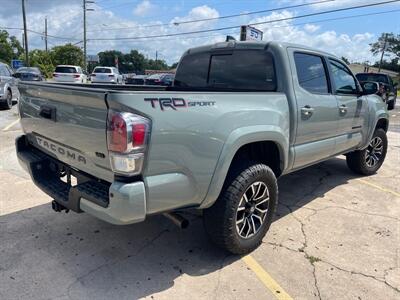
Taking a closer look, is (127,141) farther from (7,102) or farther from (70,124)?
(7,102)

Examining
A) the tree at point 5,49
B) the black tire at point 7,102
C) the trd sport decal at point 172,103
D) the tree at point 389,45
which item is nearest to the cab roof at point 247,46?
the trd sport decal at point 172,103

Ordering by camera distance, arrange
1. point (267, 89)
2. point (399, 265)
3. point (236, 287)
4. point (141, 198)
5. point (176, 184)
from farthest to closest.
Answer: point (267, 89) → point (399, 265) → point (236, 287) → point (176, 184) → point (141, 198)

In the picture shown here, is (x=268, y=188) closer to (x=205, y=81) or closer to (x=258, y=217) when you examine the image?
(x=258, y=217)

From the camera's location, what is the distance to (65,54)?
5900 cm

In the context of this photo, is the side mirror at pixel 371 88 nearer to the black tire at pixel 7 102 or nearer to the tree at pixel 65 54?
the black tire at pixel 7 102

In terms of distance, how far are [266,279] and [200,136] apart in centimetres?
135

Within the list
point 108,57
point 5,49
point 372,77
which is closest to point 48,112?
point 372,77

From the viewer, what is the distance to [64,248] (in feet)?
11.6

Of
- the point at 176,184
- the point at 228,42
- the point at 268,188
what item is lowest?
the point at 268,188

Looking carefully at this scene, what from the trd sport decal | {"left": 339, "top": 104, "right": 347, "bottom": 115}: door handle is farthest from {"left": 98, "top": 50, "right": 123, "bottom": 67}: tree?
the trd sport decal

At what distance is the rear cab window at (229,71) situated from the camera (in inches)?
154

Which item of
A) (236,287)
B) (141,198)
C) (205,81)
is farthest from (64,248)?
(205,81)

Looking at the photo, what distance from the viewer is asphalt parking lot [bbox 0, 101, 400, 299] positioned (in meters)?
2.97

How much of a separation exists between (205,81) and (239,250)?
208 centimetres
